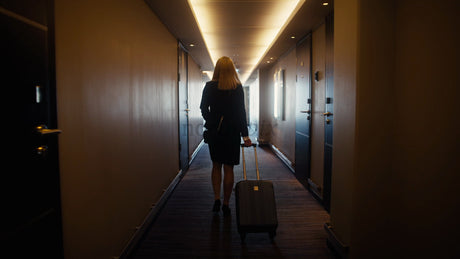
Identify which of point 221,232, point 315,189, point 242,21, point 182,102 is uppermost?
point 242,21

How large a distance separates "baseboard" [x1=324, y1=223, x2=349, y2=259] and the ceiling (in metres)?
2.23

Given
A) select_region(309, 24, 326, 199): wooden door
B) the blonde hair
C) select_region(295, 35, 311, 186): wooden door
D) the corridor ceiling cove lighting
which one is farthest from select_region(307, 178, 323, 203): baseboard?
the corridor ceiling cove lighting

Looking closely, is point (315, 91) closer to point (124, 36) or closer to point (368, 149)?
point (368, 149)

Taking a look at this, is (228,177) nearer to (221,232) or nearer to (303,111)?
(221,232)

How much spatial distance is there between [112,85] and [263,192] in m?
1.48

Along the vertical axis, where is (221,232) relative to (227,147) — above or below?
below

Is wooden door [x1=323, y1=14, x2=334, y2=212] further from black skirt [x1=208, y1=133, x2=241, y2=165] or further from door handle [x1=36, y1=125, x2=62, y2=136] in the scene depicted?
door handle [x1=36, y1=125, x2=62, y2=136]

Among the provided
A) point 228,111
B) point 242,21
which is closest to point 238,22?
point 242,21

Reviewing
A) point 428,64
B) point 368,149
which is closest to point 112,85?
point 368,149

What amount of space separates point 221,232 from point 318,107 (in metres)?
2.00

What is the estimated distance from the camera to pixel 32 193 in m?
1.01

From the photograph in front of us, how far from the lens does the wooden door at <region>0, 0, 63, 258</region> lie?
2.96 feet

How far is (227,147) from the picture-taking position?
2.58m

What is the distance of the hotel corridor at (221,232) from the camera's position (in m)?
2.09
